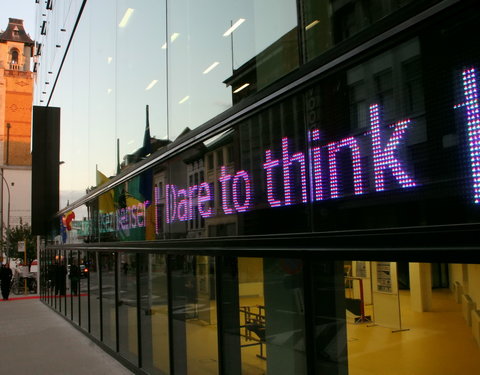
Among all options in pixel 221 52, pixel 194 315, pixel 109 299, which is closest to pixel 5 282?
pixel 109 299

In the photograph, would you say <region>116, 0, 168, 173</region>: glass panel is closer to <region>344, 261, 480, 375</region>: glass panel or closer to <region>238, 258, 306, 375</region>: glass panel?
<region>238, 258, 306, 375</region>: glass panel

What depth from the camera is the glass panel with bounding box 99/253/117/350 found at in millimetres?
10781

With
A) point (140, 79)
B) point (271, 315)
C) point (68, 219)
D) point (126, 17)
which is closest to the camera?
point (271, 315)

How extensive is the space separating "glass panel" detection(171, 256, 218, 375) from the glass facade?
33 millimetres

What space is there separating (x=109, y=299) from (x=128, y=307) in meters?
1.51

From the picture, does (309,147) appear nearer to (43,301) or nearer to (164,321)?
(164,321)

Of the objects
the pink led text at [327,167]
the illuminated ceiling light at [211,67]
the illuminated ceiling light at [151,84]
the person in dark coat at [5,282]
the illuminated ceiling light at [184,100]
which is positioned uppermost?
the illuminated ceiling light at [151,84]

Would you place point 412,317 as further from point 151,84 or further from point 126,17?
point 126,17

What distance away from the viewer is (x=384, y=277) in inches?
158

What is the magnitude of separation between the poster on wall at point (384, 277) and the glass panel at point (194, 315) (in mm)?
2832

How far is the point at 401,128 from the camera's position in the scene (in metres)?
3.30

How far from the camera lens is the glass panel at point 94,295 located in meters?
12.1

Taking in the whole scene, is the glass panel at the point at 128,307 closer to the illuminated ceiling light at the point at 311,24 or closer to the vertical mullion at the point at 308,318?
the vertical mullion at the point at 308,318

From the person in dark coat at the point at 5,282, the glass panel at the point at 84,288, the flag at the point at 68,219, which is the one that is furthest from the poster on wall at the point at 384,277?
the person in dark coat at the point at 5,282
